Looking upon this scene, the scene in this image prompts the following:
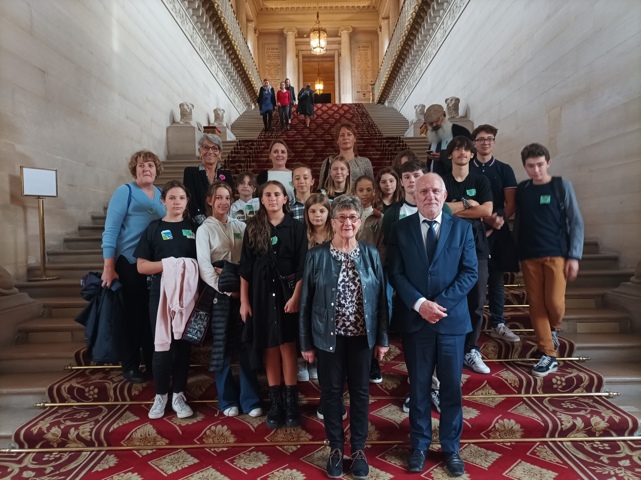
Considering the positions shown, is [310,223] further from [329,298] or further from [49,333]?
[49,333]

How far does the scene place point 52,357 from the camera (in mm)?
3521

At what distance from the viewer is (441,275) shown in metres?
2.40

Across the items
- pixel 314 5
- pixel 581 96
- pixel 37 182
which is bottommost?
pixel 37 182

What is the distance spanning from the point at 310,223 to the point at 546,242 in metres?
1.89

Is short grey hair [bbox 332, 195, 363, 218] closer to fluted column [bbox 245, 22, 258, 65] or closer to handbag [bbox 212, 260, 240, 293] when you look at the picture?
handbag [bbox 212, 260, 240, 293]

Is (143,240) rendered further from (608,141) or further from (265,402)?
(608,141)

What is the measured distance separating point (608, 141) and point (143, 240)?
5.25 metres

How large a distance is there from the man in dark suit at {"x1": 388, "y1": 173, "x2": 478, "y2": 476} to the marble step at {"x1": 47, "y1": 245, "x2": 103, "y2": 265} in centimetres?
411

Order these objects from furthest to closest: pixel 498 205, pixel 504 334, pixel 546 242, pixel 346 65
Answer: pixel 346 65
pixel 504 334
pixel 498 205
pixel 546 242

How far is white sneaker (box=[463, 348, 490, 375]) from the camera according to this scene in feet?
10.7

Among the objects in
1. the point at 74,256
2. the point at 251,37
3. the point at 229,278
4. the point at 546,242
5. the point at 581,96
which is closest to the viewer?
the point at 229,278

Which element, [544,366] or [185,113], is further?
[185,113]

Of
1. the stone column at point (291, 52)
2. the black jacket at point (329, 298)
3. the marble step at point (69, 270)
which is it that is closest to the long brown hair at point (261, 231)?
the black jacket at point (329, 298)

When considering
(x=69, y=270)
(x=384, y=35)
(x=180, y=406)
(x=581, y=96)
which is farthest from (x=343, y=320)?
(x=384, y=35)
